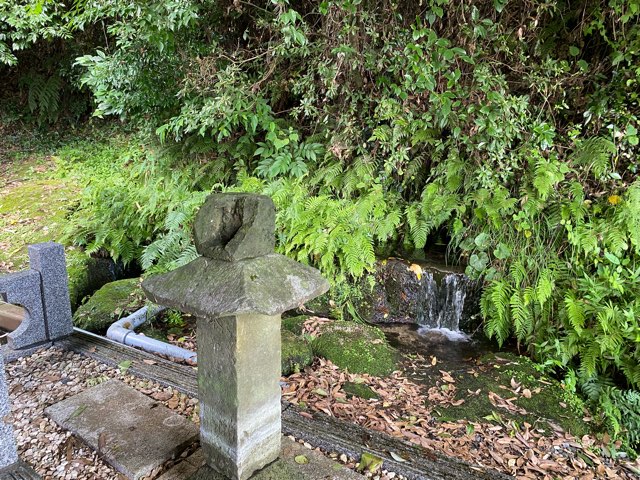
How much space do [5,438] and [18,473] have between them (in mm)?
187

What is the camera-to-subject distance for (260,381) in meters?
1.95

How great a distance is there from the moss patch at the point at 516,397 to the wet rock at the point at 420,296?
2.72 ft

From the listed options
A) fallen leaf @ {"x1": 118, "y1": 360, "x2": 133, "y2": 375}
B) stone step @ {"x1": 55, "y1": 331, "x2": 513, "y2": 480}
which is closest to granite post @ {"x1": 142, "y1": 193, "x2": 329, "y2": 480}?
stone step @ {"x1": 55, "y1": 331, "x2": 513, "y2": 480}

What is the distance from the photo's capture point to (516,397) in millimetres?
3738

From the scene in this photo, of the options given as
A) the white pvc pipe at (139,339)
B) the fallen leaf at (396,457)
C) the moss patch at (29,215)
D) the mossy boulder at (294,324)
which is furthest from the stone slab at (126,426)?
the moss patch at (29,215)

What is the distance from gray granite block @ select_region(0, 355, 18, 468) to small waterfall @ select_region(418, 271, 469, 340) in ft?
13.2

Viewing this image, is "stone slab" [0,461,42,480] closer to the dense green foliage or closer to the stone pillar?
the stone pillar

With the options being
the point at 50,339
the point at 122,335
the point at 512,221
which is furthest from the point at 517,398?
the point at 50,339

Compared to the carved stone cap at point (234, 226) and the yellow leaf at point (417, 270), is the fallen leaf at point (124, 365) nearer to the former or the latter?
the carved stone cap at point (234, 226)

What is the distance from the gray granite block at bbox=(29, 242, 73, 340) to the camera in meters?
3.40

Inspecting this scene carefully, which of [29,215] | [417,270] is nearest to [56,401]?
[417,270]

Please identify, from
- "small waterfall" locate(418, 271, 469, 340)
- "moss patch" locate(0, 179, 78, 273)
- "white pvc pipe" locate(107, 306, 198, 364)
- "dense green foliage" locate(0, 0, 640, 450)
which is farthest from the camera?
"moss patch" locate(0, 179, 78, 273)

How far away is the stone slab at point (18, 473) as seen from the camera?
2123mm

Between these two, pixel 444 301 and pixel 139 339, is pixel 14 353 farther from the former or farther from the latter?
pixel 444 301
